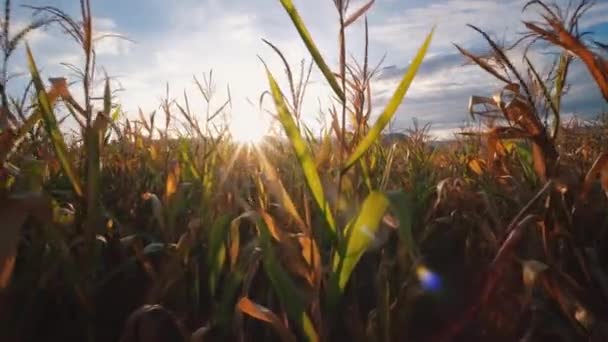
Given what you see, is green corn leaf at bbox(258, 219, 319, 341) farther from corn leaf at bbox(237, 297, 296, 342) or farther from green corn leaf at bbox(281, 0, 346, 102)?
green corn leaf at bbox(281, 0, 346, 102)

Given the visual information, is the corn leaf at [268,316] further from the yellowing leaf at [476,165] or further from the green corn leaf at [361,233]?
the yellowing leaf at [476,165]

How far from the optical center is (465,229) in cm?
186

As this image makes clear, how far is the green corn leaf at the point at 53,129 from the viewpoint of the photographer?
131cm

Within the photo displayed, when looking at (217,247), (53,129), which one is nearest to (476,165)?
(217,247)

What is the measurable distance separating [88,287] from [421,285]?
86cm

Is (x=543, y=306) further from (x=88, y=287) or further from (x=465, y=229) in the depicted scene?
(x=88, y=287)

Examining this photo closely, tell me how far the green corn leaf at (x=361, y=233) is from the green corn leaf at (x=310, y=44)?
225 millimetres

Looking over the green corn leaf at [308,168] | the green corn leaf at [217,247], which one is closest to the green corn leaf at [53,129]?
the green corn leaf at [217,247]

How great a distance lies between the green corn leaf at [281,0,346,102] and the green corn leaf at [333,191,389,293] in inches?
8.8

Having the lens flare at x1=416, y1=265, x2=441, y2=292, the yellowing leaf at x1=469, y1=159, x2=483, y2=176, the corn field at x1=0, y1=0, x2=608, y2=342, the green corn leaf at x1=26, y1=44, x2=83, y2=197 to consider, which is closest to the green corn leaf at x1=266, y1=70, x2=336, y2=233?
the corn field at x1=0, y1=0, x2=608, y2=342

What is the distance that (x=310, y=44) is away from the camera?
1.03 metres

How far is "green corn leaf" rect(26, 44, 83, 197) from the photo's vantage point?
1.31 meters

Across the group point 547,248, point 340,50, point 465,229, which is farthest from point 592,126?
point 340,50

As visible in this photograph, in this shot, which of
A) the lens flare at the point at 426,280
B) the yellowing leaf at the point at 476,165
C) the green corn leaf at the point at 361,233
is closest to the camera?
the green corn leaf at the point at 361,233
